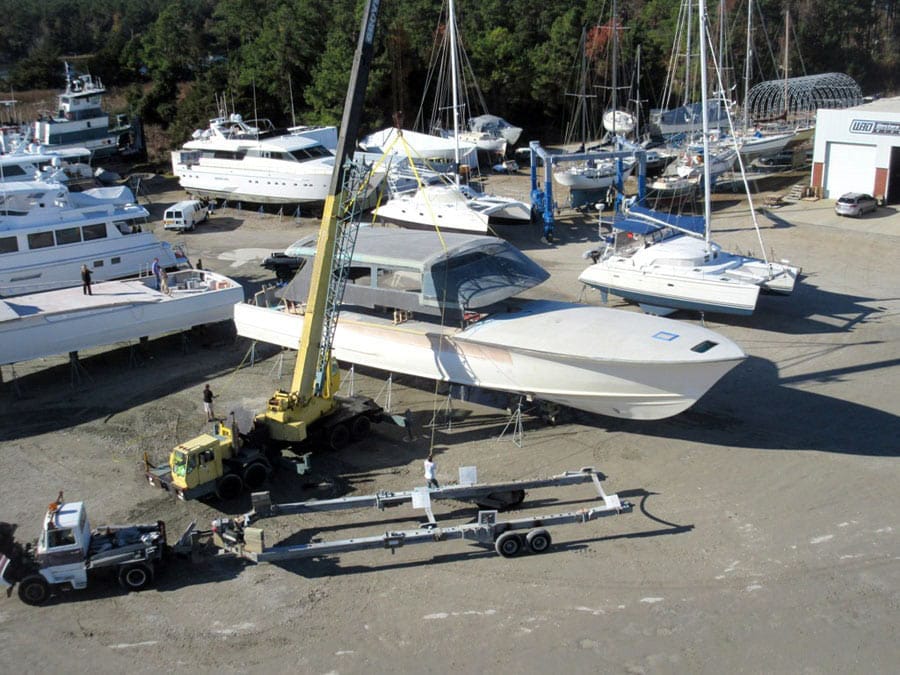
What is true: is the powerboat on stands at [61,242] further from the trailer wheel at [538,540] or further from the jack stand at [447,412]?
the trailer wheel at [538,540]

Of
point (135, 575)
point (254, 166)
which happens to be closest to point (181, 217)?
point (254, 166)

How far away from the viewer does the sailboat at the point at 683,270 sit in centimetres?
1950

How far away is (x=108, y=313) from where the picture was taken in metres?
18.2

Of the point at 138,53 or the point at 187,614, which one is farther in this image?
the point at 138,53

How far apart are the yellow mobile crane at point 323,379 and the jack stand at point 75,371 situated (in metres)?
5.48

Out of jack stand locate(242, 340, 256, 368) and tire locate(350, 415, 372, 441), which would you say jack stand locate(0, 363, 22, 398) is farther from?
tire locate(350, 415, 372, 441)

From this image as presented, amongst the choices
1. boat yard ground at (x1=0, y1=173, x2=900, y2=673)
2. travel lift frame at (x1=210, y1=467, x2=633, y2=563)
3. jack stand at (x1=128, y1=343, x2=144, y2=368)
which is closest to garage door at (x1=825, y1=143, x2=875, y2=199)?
boat yard ground at (x1=0, y1=173, x2=900, y2=673)

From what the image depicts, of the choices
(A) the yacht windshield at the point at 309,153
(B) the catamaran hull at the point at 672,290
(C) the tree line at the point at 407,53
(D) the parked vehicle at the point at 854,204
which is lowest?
(B) the catamaran hull at the point at 672,290

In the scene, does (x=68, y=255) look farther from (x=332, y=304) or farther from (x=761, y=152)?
(x=761, y=152)

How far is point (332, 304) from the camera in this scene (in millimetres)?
14531

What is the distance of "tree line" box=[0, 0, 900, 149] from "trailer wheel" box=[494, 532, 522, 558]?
37106 mm

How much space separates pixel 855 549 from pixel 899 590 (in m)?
0.91

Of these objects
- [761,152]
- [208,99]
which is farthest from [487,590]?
[208,99]

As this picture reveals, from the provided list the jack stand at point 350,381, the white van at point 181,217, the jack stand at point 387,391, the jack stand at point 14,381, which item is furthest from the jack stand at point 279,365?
the white van at point 181,217
